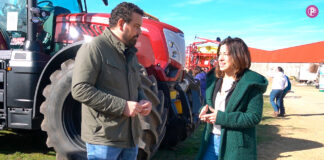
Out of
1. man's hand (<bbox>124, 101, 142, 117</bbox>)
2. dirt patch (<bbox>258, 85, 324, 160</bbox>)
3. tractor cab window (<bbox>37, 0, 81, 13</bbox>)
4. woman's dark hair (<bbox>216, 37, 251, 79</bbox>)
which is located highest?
tractor cab window (<bbox>37, 0, 81, 13</bbox>)

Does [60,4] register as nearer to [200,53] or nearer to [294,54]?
[200,53]

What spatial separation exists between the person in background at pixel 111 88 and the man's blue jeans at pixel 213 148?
70 centimetres

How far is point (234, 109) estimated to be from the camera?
2420 mm

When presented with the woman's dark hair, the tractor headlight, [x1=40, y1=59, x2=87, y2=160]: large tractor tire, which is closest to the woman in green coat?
the woman's dark hair

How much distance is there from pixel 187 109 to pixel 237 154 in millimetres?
2460

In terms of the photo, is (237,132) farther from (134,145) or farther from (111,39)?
(111,39)

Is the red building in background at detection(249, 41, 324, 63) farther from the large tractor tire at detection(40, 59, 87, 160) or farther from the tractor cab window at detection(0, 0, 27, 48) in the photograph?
the large tractor tire at detection(40, 59, 87, 160)

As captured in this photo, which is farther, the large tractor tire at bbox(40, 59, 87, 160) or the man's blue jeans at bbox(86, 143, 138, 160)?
the large tractor tire at bbox(40, 59, 87, 160)

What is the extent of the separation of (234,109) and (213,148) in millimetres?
414

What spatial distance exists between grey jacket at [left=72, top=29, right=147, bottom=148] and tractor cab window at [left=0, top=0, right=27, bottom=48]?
118 inches

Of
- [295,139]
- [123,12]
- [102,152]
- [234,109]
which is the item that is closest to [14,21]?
[123,12]

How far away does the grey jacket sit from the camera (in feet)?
6.51

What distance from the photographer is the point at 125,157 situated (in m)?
2.30

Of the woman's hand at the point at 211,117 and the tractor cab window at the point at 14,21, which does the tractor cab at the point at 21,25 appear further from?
the woman's hand at the point at 211,117
